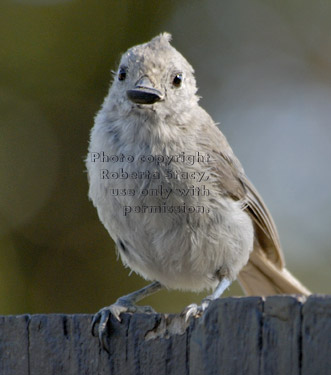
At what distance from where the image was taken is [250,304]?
199cm

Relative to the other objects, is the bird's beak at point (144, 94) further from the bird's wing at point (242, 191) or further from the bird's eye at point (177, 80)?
the bird's wing at point (242, 191)

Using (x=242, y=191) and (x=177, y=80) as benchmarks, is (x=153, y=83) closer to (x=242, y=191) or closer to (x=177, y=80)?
(x=177, y=80)

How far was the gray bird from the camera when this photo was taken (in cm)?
356

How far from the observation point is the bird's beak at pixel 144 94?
342cm

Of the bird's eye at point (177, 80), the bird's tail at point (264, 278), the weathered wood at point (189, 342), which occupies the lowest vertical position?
the weathered wood at point (189, 342)

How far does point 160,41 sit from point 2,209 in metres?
2.25

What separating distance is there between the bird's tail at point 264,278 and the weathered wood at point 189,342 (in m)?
2.32

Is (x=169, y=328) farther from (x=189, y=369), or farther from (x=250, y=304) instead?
(x=250, y=304)

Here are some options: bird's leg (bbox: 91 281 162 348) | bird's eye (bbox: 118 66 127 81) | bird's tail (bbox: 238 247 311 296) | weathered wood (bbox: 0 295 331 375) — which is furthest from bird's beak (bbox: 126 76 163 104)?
bird's tail (bbox: 238 247 311 296)

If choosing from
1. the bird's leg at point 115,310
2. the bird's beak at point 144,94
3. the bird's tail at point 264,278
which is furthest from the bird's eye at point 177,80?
the bird's tail at point 264,278

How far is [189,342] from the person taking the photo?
2125 mm

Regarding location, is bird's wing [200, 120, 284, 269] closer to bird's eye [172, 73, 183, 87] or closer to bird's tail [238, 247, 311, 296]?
bird's tail [238, 247, 311, 296]

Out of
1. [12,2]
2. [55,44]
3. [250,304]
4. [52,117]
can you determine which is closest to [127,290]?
[52,117]

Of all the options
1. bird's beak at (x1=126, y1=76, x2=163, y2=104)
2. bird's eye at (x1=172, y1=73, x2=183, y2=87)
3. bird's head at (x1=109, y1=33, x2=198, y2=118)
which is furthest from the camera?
bird's eye at (x1=172, y1=73, x2=183, y2=87)
